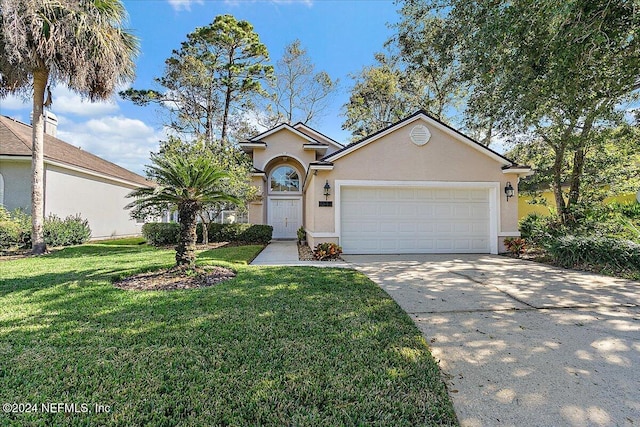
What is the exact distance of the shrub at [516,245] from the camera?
9920 mm

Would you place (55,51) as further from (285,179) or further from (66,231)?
(285,179)

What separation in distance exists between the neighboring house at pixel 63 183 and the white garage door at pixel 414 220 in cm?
1156

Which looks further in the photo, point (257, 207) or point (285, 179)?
point (285, 179)

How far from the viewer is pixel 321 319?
13.2 ft

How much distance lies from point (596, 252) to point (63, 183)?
19959 mm

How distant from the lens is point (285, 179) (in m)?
17.8

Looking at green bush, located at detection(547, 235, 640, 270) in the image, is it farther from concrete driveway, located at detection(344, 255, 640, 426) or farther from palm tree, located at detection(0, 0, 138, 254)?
palm tree, located at detection(0, 0, 138, 254)

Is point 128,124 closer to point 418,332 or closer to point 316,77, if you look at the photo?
point 316,77

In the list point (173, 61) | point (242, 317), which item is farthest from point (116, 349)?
point (173, 61)

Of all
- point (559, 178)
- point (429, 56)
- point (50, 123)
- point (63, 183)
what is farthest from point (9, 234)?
point (559, 178)

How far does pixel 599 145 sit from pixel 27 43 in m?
19.7

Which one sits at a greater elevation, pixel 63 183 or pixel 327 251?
pixel 63 183

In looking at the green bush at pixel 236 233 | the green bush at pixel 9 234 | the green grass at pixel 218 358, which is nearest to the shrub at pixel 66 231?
the green bush at pixel 9 234

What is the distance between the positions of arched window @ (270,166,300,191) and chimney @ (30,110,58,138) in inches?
516
